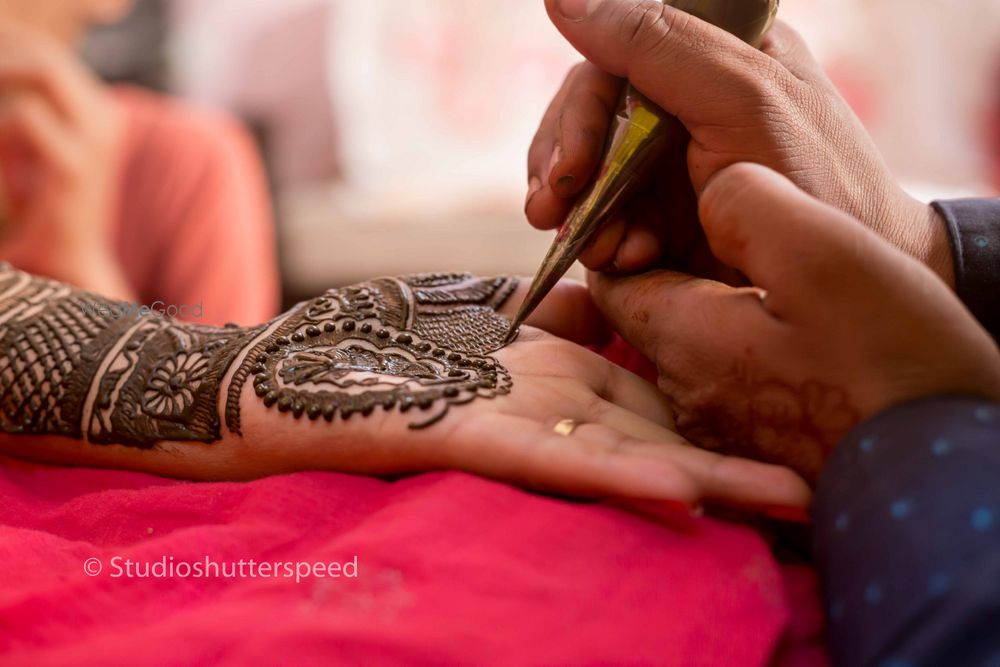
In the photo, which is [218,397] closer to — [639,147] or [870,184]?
[639,147]

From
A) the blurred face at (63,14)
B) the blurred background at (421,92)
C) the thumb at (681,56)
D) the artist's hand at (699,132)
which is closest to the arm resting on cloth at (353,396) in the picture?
the artist's hand at (699,132)

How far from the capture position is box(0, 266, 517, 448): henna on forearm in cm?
64

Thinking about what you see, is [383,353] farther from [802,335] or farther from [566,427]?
[802,335]

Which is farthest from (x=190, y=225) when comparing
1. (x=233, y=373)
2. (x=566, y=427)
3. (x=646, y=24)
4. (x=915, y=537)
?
(x=915, y=537)

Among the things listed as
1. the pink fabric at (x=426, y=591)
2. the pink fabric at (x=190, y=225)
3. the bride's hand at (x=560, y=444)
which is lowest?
the pink fabric at (x=190, y=225)

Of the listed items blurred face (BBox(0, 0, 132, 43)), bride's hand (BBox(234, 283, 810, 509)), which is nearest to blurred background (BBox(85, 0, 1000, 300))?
blurred face (BBox(0, 0, 132, 43))

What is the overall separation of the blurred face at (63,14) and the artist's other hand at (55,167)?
2.1 inches

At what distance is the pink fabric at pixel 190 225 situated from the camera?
7.18ft

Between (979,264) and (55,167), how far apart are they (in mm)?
2059

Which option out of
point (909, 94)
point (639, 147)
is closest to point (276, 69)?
point (909, 94)

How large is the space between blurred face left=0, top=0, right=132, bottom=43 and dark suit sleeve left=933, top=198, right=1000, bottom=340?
235 cm

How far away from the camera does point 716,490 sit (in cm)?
54

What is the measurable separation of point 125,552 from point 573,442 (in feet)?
1.00

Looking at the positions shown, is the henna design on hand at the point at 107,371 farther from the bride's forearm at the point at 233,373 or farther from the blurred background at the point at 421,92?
the blurred background at the point at 421,92
